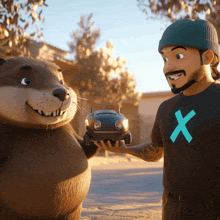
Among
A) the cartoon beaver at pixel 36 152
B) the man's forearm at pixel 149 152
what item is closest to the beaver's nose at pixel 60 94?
the cartoon beaver at pixel 36 152

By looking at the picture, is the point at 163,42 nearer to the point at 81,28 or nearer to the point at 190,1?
the point at 190,1

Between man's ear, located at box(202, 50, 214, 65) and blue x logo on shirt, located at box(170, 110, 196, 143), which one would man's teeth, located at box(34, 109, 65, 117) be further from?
man's ear, located at box(202, 50, 214, 65)

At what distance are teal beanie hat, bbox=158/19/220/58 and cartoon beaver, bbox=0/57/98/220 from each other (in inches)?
36.8

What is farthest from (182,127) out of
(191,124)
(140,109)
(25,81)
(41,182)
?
(140,109)

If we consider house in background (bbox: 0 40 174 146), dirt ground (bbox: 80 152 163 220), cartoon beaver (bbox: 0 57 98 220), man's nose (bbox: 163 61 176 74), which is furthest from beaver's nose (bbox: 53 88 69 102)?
house in background (bbox: 0 40 174 146)

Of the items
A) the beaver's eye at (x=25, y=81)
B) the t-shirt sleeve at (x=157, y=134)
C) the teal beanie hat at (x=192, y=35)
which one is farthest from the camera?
the beaver's eye at (x=25, y=81)

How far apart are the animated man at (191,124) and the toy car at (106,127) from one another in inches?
15.7

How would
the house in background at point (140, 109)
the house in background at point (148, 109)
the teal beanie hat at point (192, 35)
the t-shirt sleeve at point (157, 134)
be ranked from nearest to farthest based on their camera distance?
Result: the teal beanie hat at point (192, 35), the t-shirt sleeve at point (157, 134), the house in background at point (140, 109), the house in background at point (148, 109)

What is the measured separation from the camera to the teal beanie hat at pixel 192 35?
1.62 m

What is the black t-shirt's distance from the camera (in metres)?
1.48

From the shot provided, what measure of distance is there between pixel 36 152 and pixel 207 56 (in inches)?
55.3

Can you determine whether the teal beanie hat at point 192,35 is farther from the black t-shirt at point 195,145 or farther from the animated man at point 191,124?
the black t-shirt at point 195,145

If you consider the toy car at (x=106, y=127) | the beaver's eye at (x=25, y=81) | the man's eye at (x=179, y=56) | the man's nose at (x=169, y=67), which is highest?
the man's eye at (x=179, y=56)

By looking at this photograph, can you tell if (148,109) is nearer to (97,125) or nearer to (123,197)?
(123,197)
